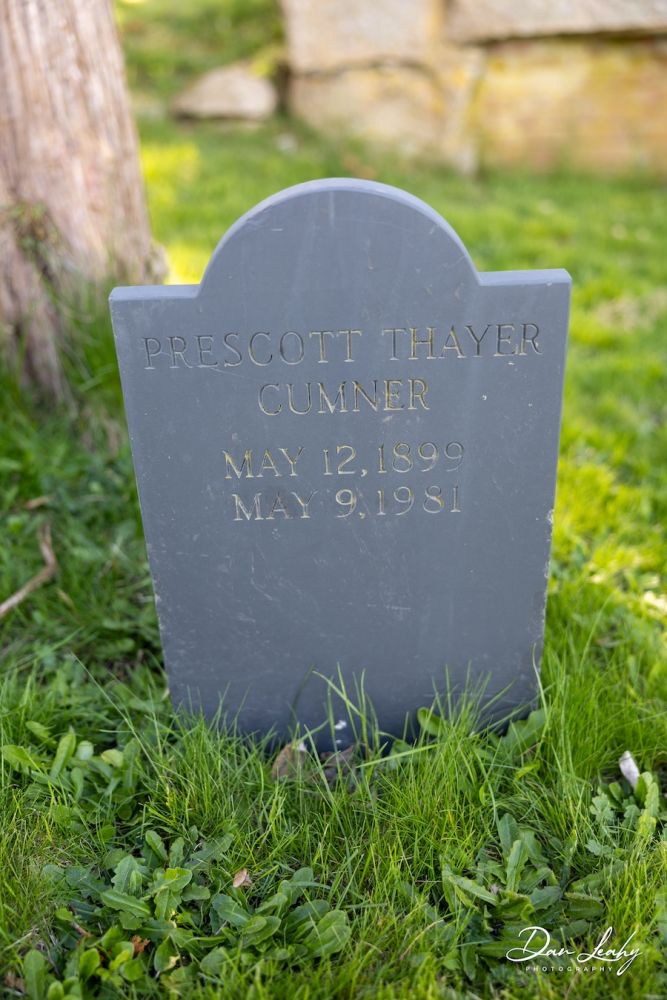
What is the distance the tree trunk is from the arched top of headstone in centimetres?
138

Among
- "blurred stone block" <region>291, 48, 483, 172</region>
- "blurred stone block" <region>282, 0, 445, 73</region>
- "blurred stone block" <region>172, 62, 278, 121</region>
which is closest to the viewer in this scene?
"blurred stone block" <region>282, 0, 445, 73</region>

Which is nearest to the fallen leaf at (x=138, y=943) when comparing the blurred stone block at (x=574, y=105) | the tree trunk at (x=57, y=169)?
the tree trunk at (x=57, y=169)

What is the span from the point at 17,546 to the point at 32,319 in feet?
2.59

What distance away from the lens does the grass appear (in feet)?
5.18

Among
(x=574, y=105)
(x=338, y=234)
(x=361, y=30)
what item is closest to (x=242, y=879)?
(x=338, y=234)

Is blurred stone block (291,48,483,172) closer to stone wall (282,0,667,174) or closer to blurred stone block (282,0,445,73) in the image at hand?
stone wall (282,0,667,174)

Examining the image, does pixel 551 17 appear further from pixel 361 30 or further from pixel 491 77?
pixel 361 30

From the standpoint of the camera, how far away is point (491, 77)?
6.10m

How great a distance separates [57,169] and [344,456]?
160cm

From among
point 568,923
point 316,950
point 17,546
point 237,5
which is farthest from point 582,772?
point 237,5

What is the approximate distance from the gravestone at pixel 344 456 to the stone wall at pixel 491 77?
478 centimetres

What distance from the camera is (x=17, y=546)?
101 inches

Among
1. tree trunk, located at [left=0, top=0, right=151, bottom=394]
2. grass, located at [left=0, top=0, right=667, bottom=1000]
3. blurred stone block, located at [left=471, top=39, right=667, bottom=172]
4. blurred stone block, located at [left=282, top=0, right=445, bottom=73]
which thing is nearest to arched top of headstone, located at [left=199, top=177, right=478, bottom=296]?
grass, located at [left=0, top=0, right=667, bottom=1000]

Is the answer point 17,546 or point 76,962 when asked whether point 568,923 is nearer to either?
point 76,962
